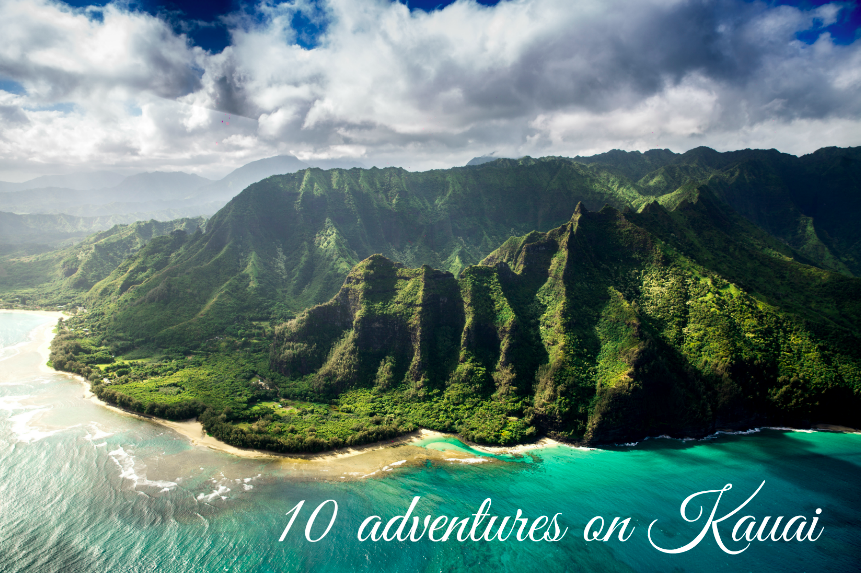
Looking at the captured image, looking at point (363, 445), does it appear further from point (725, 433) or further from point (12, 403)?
point (12, 403)

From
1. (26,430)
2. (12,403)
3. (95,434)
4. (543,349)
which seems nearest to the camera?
(95,434)

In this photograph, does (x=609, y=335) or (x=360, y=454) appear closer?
(x=360, y=454)

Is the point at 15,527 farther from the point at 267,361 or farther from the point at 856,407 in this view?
the point at 856,407

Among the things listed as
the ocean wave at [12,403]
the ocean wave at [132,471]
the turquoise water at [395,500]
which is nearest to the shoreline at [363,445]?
the turquoise water at [395,500]

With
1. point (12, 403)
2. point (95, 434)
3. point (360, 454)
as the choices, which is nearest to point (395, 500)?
point (360, 454)

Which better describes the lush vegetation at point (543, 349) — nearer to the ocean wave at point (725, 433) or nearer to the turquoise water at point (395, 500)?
the ocean wave at point (725, 433)

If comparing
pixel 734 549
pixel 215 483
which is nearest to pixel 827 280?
pixel 734 549
